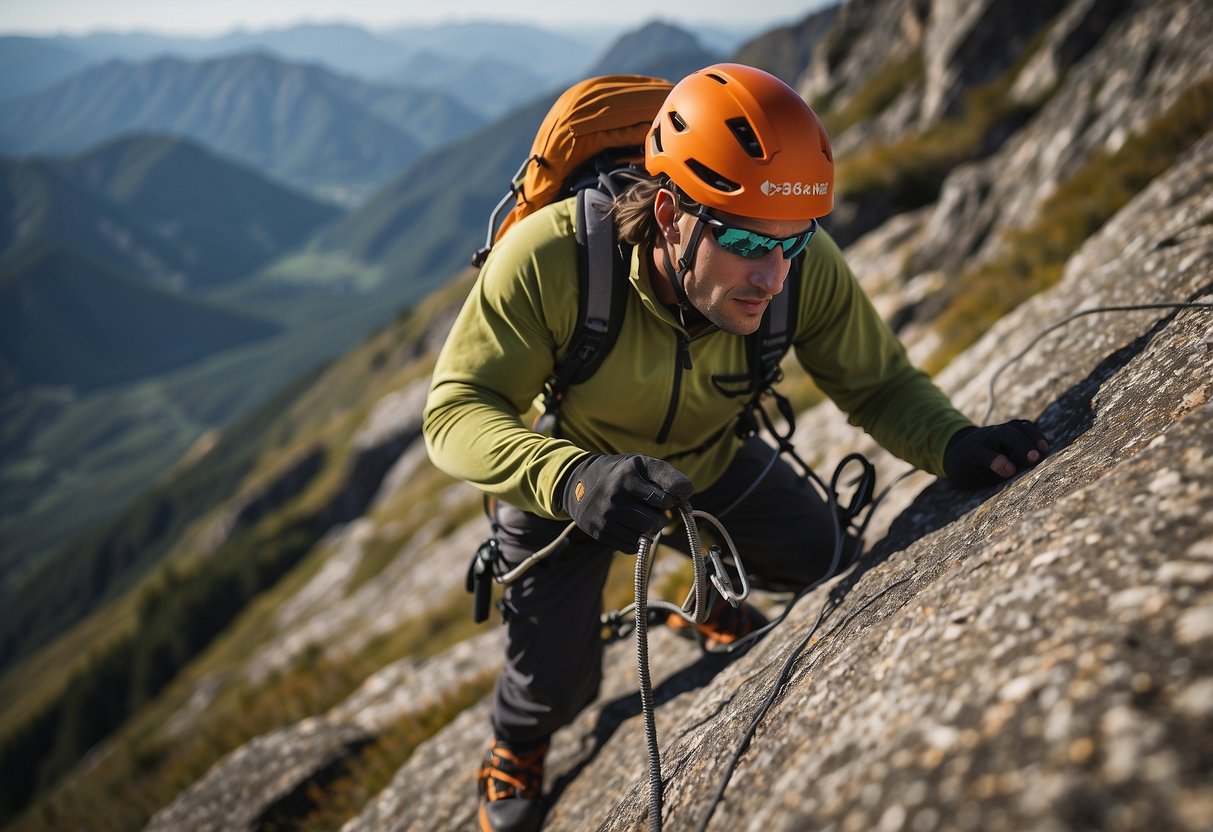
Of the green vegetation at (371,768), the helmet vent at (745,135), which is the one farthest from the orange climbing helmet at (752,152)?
the green vegetation at (371,768)

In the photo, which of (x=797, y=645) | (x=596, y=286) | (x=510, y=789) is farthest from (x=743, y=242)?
(x=510, y=789)

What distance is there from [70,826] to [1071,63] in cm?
3502

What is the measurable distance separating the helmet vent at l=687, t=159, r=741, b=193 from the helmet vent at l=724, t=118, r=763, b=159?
213 millimetres

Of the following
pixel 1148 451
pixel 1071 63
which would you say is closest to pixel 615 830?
pixel 1148 451

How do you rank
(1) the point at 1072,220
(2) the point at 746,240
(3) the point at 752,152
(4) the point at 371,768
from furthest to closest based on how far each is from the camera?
(1) the point at 1072,220, (4) the point at 371,768, (2) the point at 746,240, (3) the point at 752,152

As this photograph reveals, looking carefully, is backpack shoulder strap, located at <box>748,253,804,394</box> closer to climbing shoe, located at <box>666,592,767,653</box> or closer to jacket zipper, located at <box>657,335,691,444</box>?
jacket zipper, located at <box>657,335,691,444</box>

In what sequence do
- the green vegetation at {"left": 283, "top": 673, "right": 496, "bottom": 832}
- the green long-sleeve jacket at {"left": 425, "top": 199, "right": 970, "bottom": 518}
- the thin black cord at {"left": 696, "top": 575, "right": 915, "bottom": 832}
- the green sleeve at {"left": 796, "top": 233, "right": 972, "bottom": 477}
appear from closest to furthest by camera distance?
the thin black cord at {"left": 696, "top": 575, "right": 915, "bottom": 832}, the green long-sleeve jacket at {"left": 425, "top": 199, "right": 970, "bottom": 518}, the green sleeve at {"left": 796, "top": 233, "right": 972, "bottom": 477}, the green vegetation at {"left": 283, "top": 673, "right": 496, "bottom": 832}

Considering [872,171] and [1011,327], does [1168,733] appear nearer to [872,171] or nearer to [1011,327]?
[1011,327]

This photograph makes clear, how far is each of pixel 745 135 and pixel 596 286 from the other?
131 centimetres

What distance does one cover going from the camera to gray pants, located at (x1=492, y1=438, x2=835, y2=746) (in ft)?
18.8

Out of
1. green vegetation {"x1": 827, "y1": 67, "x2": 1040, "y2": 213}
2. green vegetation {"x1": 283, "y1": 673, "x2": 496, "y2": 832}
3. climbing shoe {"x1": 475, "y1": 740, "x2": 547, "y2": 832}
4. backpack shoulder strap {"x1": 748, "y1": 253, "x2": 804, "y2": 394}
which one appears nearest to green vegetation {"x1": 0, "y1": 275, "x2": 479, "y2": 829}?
green vegetation {"x1": 827, "y1": 67, "x2": 1040, "y2": 213}

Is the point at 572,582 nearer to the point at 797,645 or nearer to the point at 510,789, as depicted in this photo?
the point at 510,789

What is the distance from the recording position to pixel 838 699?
3.22 metres

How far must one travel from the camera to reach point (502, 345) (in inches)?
194
